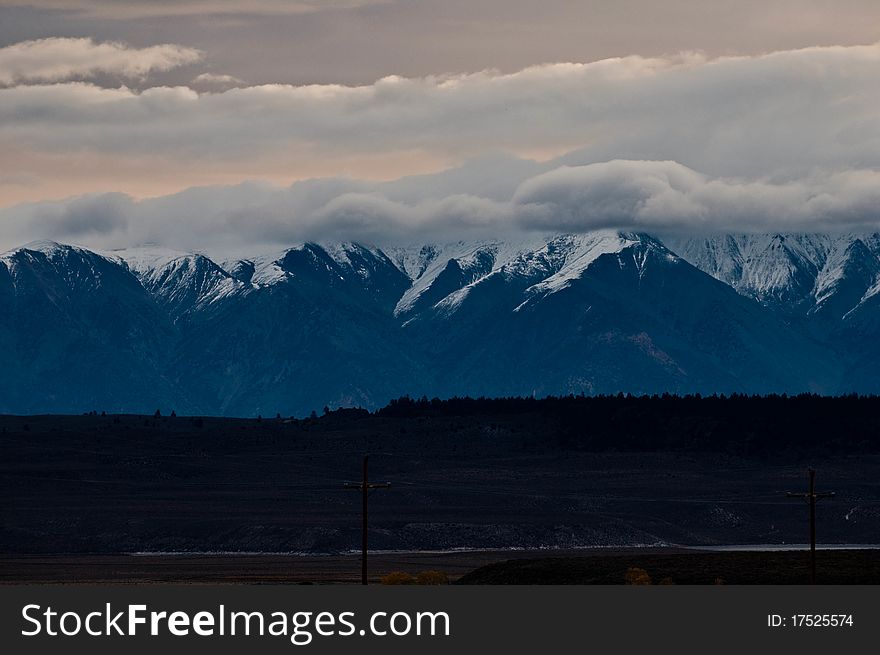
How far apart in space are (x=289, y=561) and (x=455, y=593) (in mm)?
101565

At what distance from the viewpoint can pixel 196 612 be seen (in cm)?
7344

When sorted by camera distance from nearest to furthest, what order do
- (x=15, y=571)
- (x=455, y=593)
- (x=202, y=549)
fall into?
(x=455, y=593)
(x=15, y=571)
(x=202, y=549)

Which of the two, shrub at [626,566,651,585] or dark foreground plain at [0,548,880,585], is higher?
dark foreground plain at [0,548,880,585]

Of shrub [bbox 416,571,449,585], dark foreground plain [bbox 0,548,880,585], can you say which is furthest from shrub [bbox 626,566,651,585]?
shrub [bbox 416,571,449,585]

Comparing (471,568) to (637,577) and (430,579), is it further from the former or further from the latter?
(637,577)

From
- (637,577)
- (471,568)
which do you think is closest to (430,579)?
(637,577)

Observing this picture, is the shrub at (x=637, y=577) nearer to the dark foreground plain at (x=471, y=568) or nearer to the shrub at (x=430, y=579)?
the dark foreground plain at (x=471, y=568)

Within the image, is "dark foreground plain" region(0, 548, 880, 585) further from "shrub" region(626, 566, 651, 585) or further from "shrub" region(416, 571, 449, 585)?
"shrub" region(416, 571, 449, 585)

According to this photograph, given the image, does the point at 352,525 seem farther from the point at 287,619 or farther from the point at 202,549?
the point at 287,619

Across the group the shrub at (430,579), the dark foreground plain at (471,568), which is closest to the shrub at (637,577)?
the dark foreground plain at (471,568)

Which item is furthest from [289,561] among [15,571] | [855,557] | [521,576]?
[855,557]

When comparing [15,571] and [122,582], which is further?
[15,571]

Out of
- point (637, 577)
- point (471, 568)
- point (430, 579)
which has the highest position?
point (471, 568)

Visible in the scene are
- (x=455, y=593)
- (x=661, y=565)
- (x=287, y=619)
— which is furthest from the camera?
(x=661, y=565)
